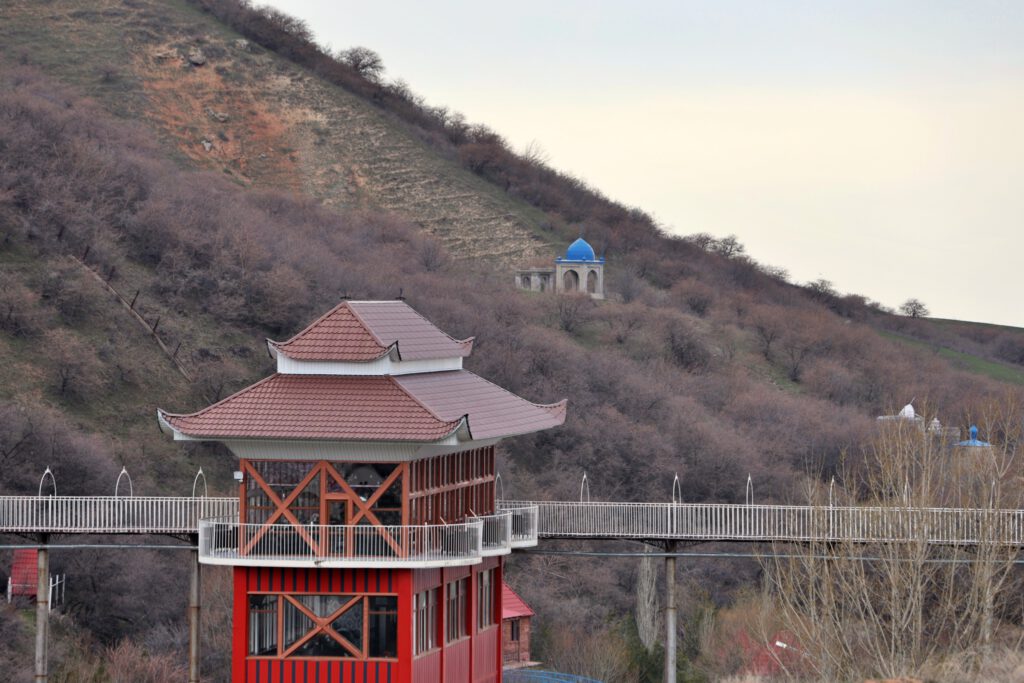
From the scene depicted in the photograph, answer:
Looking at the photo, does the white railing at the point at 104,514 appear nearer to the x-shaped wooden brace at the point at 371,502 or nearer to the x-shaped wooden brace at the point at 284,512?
the x-shaped wooden brace at the point at 284,512

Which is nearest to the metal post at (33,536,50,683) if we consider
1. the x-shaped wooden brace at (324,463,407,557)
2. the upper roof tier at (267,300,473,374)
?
the upper roof tier at (267,300,473,374)

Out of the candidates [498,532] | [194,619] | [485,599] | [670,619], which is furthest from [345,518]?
[670,619]

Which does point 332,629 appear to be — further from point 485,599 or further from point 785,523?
point 785,523

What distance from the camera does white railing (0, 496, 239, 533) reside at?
148 ft

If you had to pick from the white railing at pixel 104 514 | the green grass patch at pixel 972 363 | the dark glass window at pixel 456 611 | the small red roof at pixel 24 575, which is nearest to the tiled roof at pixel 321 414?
the white railing at pixel 104 514

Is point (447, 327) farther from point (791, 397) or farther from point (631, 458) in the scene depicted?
point (791, 397)

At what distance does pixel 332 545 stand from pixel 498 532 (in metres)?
5.10

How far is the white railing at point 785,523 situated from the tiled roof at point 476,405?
A: 2523 mm

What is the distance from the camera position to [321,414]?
1625 inches

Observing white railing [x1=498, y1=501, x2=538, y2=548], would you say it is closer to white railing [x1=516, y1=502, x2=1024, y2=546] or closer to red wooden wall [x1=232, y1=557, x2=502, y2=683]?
white railing [x1=516, y1=502, x2=1024, y2=546]

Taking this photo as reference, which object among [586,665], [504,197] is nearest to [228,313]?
[586,665]

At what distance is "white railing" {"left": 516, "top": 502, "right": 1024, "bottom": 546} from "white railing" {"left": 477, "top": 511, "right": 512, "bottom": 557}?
103 inches

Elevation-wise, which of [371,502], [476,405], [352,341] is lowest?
[371,502]

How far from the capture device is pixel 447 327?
98.9 meters
